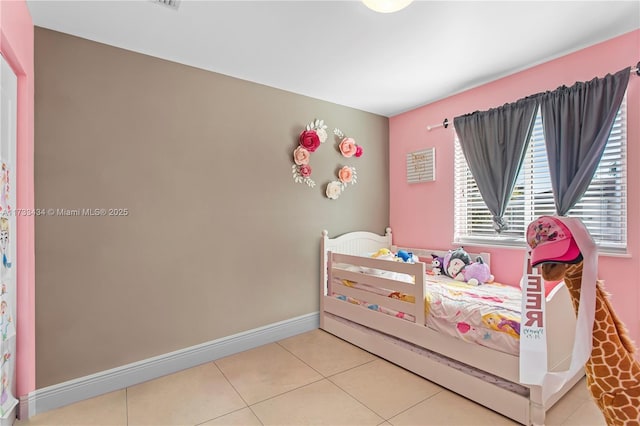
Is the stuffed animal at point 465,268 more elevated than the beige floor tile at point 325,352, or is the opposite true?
the stuffed animal at point 465,268

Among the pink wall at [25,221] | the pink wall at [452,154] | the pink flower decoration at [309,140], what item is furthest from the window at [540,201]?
the pink wall at [25,221]

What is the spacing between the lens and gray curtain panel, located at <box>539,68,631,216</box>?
2.00m

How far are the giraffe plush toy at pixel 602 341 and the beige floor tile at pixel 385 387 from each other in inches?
42.1

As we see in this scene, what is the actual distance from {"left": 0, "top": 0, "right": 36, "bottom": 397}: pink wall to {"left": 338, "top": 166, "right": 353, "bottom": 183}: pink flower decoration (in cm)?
232

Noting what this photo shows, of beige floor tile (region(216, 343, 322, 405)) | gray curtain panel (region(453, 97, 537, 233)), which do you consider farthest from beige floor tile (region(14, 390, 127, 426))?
gray curtain panel (region(453, 97, 537, 233))

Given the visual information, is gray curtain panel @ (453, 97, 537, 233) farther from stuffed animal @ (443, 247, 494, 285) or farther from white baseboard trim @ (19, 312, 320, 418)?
white baseboard trim @ (19, 312, 320, 418)

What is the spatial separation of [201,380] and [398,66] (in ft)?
8.85

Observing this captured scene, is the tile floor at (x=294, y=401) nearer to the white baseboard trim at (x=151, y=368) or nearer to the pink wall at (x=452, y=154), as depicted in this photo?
the white baseboard trim at (x=151, y=368)

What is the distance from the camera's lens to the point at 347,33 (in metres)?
1.99

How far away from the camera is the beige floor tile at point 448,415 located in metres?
1.69

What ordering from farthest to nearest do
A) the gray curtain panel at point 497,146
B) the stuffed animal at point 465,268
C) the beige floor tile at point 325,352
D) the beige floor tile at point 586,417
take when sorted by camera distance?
1. the stuffed animal at point 465,268
2. the gray curtain panel at point 497,146
3. the beige floor tile at point 325,352
4. the beige floor tile at point 586,417

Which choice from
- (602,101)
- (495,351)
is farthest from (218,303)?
(602,101)

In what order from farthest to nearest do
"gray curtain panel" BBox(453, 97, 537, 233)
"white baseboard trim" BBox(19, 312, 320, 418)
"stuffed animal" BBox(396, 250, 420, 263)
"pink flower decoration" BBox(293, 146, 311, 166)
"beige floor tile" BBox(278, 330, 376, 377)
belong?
"stuffed animal" BBox(396, 250, 420, 263), "pink flower decoration" BBox(293, 146, 311, 166), "gray curtain panel" BBox(453, 97, 537, 233), "beige floor tile" BBox(278, 330, 376, 377), "white baseboard trim" BBox(19, 312, 320, 418)

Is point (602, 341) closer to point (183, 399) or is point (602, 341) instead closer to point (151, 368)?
point (183, 399)
